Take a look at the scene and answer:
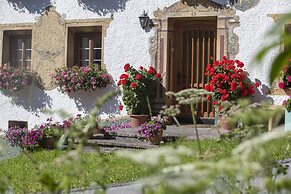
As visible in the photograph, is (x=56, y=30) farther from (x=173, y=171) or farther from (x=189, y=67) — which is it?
(x=173, y=171)

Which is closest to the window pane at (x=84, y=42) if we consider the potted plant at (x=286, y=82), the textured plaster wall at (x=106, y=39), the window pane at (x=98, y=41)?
the window pane at (x=98, y=41)

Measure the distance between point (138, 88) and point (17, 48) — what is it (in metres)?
3.96

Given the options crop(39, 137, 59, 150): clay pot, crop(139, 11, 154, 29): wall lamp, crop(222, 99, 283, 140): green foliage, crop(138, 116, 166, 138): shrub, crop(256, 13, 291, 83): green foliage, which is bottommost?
crop(39, 137, 59, 150): clay pot

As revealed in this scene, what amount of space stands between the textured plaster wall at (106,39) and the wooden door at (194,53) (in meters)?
0.64

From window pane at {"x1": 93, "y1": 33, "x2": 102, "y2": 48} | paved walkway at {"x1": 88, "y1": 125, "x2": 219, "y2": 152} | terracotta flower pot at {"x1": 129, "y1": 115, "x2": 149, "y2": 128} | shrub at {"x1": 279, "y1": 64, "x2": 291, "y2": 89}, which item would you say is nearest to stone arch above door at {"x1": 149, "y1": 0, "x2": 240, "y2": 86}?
terracotta flower pot at {"x1": 129, "y1": 115, "x2": 149, "y2": 128}

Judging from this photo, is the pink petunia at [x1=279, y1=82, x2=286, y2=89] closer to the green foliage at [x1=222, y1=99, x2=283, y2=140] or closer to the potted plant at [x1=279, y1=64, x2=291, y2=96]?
the potted plant at [x1=279, y1=64, x2=291, y2=96]

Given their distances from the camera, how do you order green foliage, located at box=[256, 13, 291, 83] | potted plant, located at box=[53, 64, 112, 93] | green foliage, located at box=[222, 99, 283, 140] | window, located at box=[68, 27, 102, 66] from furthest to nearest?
window, located at box=[68, 27, 102, 66] → potted plant, located at box=[53, 64, 112, 93] → green foliage, located at box=[222, 99, 283, 140] → green foliage, located at box=[256, 13, 291, 83]

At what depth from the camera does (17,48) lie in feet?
43.8

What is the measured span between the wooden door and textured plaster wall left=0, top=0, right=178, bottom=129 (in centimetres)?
64

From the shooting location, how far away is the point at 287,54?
87cm

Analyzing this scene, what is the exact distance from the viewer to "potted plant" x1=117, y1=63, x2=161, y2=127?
11.0m

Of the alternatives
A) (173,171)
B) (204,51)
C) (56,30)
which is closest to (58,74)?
(56,30)

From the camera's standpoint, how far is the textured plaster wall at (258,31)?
10398mm

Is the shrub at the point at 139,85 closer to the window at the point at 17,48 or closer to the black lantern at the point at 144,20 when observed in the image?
the black lantern at the point at 144,20
